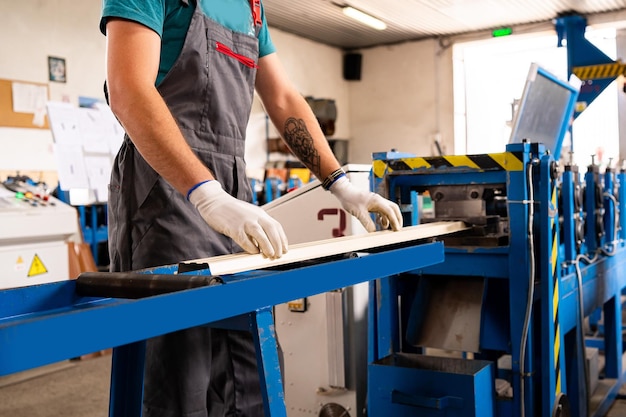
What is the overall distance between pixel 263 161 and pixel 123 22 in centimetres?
758

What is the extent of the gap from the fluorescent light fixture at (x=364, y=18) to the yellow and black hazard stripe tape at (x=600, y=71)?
258cm

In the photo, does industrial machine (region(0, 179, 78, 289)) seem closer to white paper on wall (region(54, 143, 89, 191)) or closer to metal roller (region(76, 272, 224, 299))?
white paper on wall (region(54, 143, 89, 191))

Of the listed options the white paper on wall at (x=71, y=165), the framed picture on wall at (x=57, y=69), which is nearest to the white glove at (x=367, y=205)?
the white paper on wall at (x=71, y=165)

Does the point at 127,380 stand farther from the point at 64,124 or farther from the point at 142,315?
the point at 64,124

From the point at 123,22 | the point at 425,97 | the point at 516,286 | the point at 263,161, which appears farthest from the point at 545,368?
the point at 425,97

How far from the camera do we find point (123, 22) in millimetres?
1548

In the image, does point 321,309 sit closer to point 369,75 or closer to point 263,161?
point 263,161

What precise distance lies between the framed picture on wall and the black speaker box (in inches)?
211

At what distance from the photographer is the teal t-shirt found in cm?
154

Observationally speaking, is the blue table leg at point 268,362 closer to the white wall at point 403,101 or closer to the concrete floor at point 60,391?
the concrete floor at point 60,391

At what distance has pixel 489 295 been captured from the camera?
2465mm

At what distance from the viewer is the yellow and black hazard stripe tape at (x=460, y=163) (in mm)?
2277

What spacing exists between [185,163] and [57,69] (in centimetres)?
540

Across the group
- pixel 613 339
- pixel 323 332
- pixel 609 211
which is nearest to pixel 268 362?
pixel 323 332
